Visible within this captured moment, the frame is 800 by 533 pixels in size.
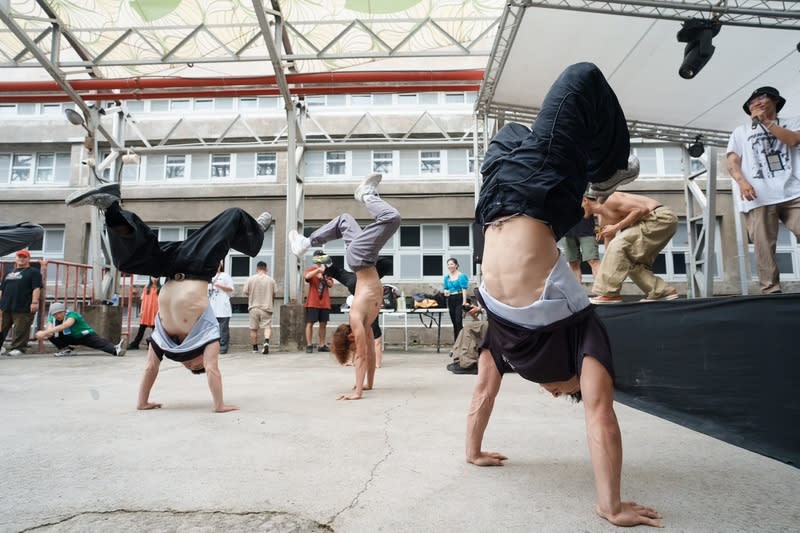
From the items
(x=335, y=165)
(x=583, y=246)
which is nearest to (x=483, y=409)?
(x=583, y=246)

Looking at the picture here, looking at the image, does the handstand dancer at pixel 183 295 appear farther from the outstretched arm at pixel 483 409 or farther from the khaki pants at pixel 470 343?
the khaki pants at pixel 470 343

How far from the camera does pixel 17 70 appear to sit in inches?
391

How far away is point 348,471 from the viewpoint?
2125 millimetres

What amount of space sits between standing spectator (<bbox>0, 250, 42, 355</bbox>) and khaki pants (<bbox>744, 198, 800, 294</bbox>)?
1050cm

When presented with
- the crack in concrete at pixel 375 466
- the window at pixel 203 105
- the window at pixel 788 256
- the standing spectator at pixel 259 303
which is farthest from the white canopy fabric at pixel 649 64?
the window at pixel 203 105

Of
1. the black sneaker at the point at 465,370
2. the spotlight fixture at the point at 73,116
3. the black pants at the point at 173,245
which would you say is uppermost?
the spotlight fixture at the point at 73,116

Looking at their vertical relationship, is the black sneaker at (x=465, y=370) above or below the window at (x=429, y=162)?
below

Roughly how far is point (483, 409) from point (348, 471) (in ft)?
2.13

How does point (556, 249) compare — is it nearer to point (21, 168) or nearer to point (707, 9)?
point (707, 9)

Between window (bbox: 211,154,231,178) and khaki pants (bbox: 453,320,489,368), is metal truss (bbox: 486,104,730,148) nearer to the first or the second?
khaki pants (bbox: 453,320,489,368)

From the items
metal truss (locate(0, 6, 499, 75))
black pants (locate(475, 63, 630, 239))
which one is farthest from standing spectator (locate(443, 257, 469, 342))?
black pants (locate(475, 63, 630, 239))

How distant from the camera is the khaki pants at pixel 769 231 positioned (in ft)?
13.2

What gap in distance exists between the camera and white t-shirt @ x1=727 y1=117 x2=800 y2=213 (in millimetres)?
A: 3984

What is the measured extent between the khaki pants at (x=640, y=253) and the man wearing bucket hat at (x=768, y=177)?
→ 0.72 metres
